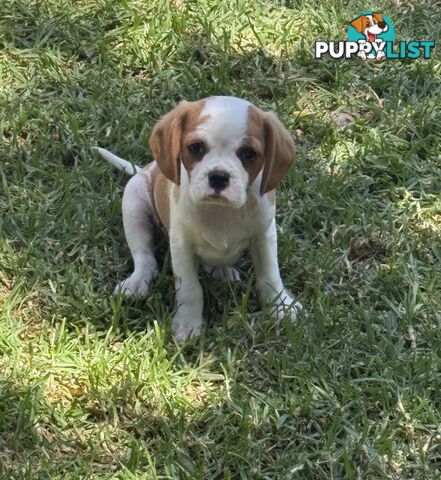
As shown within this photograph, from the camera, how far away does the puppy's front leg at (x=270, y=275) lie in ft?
18.5

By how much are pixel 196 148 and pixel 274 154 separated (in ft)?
1.36

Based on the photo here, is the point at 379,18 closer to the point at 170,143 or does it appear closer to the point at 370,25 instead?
the point at 370,25

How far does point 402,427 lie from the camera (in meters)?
5.05

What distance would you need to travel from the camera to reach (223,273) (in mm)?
5984

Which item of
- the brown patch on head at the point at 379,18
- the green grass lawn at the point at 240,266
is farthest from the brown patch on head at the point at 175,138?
the brown patch on head at the point at 379,18

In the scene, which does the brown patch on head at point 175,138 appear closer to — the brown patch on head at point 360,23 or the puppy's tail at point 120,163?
the puppy's tail at point 120,163

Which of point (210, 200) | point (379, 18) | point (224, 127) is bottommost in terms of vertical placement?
point (379, 18)

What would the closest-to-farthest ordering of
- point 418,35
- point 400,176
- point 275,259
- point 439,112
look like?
point 275,259 → point 400,176 → point 439,112 → point 418,35

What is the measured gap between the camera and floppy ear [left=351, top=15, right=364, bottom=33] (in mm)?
8117

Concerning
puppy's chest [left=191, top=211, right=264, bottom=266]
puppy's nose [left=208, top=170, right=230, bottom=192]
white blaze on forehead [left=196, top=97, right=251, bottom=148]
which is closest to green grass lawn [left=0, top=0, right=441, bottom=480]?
puppy's chest [left=191, top=211, right=264, bottom=266]

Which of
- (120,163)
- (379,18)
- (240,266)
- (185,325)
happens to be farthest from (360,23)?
(185,325)

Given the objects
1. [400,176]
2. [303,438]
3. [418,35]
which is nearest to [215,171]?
[303,438]

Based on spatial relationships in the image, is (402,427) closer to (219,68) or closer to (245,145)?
(245,145)

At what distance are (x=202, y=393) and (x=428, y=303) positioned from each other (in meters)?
1.49
